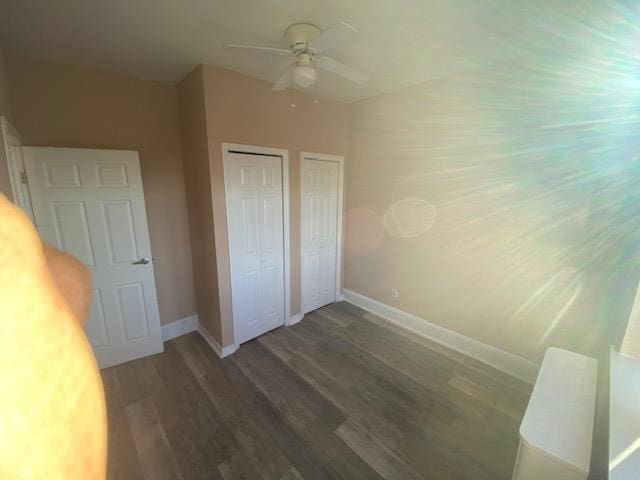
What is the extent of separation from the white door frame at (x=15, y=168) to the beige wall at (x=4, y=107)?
51mm

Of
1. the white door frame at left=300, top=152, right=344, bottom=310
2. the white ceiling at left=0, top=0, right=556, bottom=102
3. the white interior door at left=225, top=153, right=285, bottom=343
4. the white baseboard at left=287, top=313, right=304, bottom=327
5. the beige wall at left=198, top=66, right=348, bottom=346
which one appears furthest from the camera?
the white baseboard at left=287, top=313, right=304, bottom=327

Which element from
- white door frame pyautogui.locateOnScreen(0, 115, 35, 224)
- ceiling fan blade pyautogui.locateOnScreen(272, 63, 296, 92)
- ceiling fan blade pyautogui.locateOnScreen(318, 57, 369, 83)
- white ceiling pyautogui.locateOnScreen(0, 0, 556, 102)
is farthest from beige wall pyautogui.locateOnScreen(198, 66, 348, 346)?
white door frame pyautogui.locateOnScreen(0, 115, 35, 224)

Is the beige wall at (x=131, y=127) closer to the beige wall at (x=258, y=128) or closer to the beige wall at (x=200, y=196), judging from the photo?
the beige wall at (x=200, y=196)

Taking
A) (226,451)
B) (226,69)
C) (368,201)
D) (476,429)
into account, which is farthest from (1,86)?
(476,429)

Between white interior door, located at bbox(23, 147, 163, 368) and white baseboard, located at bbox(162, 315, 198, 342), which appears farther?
white baseboard, located at bbox(162, 315, 198, 342)

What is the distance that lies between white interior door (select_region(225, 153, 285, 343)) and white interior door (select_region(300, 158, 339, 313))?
1.12 ft

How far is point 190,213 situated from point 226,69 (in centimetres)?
135

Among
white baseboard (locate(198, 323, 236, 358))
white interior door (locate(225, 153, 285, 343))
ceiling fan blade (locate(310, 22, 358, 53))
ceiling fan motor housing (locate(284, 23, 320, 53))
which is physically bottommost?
white baseboard (locate(198, 323, 236, 358))

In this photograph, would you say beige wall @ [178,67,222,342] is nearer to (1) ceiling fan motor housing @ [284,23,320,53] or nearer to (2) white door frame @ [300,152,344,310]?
(1) ceiling fan motor housing @ [284,23,320,53]

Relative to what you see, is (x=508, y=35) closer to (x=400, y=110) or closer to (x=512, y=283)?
(x=400, y=110)

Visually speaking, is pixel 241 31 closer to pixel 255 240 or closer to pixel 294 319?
pixel 255 240

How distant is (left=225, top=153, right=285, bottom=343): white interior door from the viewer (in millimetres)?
2251

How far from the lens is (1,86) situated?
4.99 ft

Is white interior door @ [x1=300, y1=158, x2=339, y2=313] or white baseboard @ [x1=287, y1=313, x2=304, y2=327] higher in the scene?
white interior door @ [x1=300, y1=158, x2=339, y2=313]
